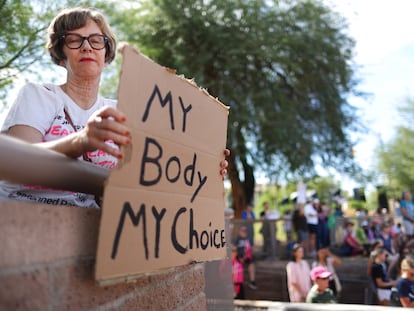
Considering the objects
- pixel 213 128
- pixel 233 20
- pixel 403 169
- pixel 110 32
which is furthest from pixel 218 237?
pixel 403 169

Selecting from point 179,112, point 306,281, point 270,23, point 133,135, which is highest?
point 270,23

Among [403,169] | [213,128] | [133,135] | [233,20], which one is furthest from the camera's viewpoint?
[403,169]

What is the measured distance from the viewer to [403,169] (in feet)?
89.7

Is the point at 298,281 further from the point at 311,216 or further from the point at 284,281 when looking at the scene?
the point at 311,216

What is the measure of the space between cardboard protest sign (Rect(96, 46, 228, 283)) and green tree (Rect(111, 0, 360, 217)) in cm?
1302

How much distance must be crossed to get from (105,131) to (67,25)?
716 mm

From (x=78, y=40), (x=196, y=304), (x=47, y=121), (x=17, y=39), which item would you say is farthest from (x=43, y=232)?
(x=17, y=39)

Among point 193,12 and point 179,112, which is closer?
point 179,112

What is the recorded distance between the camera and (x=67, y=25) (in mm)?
1793

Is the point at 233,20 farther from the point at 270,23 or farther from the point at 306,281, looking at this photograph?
the point at 306,281

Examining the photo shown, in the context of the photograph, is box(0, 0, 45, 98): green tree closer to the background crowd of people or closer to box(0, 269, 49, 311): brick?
the background crowd of people

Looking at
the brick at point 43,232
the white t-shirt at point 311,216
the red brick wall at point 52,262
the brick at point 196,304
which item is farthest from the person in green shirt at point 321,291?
the white t-shirt at point 311,216

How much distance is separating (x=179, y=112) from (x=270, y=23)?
14344 mm

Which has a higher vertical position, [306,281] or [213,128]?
[213,128]
